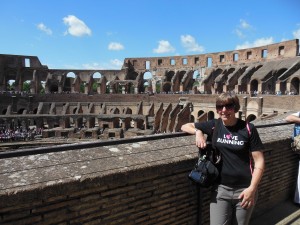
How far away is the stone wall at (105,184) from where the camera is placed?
255 centimetres

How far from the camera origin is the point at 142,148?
370 cm

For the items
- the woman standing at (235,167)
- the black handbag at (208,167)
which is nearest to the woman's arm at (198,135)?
the woman standing at (235,167)

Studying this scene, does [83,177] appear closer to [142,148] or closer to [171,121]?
[142,148]

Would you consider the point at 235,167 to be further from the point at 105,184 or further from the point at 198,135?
the point at 105,184

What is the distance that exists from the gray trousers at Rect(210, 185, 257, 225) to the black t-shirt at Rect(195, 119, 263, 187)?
9cm

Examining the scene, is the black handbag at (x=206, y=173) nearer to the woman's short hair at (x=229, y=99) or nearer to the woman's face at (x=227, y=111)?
the woman's face at (x=227, y=111)

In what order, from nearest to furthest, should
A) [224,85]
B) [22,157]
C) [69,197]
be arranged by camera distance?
1. [69,197]
2. [22,157]
3. [224,85]

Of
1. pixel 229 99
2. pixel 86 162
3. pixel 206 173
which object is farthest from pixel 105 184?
pixel 229 99

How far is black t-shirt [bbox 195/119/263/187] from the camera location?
3.03 m

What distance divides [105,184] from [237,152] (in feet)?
4.70

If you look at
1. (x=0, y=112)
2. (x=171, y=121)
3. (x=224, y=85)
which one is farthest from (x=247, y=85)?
(x=0, y=112)

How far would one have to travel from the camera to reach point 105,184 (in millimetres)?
2953

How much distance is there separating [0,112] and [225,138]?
3508 centimetres

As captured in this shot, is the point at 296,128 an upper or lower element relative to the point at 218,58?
lower
